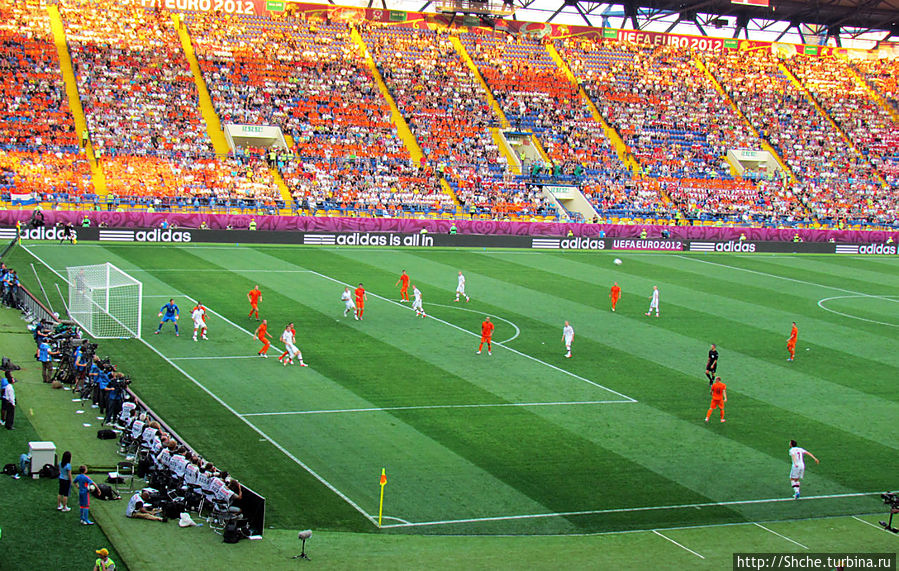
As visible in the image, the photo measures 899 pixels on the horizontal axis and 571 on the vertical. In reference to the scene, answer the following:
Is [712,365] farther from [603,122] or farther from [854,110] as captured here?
[854,110]

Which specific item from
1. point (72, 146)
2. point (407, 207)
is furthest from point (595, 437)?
point (72, 146)

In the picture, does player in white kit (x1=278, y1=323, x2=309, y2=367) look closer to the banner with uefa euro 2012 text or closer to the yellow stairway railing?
the yellow stairway railing

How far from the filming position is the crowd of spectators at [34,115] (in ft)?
182

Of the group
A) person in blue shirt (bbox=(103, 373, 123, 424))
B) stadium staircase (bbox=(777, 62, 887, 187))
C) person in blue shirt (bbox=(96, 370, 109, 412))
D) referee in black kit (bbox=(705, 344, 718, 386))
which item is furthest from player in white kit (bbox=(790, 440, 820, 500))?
stadium staircase (bbox=(777, 62, 887, 187))

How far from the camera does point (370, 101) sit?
71750 millimetres

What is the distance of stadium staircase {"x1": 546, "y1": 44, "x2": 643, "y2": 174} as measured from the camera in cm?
7500

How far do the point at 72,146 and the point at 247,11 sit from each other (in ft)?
69.8

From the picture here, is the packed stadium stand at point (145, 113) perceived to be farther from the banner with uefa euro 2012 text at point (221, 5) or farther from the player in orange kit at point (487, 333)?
the player in orange kit at point (487, 333)

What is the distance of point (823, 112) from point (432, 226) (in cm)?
4776

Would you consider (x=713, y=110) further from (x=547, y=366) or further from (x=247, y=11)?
(x=547, y=366)

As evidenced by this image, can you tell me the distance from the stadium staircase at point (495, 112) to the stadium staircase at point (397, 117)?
664 cm

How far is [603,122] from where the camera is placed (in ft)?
260

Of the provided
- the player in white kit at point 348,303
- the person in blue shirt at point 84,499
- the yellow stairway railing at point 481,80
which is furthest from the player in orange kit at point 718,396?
the yellow stairway railing at point 481,80

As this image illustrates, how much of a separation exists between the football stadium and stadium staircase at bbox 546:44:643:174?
0.26 m
